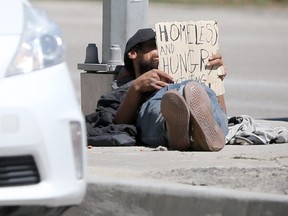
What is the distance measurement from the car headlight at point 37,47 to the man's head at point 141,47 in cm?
257

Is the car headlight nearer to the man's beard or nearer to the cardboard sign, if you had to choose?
the man's beard

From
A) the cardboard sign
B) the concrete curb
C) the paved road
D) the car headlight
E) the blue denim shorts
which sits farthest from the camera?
the paved road

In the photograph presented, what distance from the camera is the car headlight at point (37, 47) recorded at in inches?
201

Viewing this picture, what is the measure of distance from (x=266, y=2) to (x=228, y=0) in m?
1.28

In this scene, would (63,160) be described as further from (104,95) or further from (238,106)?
(238,106)

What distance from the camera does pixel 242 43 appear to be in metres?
20.6

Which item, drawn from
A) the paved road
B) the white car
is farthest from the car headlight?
the paved road

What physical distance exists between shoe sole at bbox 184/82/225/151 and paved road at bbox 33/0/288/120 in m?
3.08

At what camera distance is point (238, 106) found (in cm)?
1159

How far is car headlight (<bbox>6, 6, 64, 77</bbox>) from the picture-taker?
5.11 metres

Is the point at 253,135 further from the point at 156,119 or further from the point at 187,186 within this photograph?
the point at 187,186

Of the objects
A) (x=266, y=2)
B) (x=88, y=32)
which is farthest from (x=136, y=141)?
(x=266, y=2)

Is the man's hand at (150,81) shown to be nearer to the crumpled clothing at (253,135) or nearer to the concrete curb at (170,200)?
the crumpled clothing at (253,135)

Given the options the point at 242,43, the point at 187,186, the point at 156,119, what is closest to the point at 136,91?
the point at 156,119
